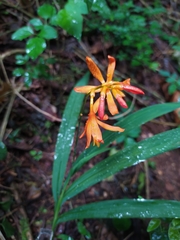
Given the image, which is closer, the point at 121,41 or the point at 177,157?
the point at 177,157

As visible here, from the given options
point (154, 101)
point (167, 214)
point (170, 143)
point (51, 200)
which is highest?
point (170, 143)

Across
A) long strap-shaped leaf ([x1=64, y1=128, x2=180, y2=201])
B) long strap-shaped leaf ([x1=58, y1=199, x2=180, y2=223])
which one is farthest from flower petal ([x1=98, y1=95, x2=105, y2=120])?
long strap-shaped leaf ([x1=58, y1=199, x2=180, y2=223])

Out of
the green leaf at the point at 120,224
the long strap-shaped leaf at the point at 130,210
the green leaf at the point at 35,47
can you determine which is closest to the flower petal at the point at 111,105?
the long strap-shaped leaf at the point at 130,210

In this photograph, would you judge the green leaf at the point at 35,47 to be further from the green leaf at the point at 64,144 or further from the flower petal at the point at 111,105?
the flower petal at the point at 111,105

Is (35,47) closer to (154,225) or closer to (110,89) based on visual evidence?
(110,89)

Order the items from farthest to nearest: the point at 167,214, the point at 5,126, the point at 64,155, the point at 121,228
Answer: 1. the point at 5,126
2. the point at 121,228
3. the point at 64,155
4. the point at 167,214

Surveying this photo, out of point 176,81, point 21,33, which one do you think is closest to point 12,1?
point 21,33

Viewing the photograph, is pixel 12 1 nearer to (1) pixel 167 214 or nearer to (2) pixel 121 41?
(2) pixel 121 41

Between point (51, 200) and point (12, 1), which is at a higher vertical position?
point (12, 1)
